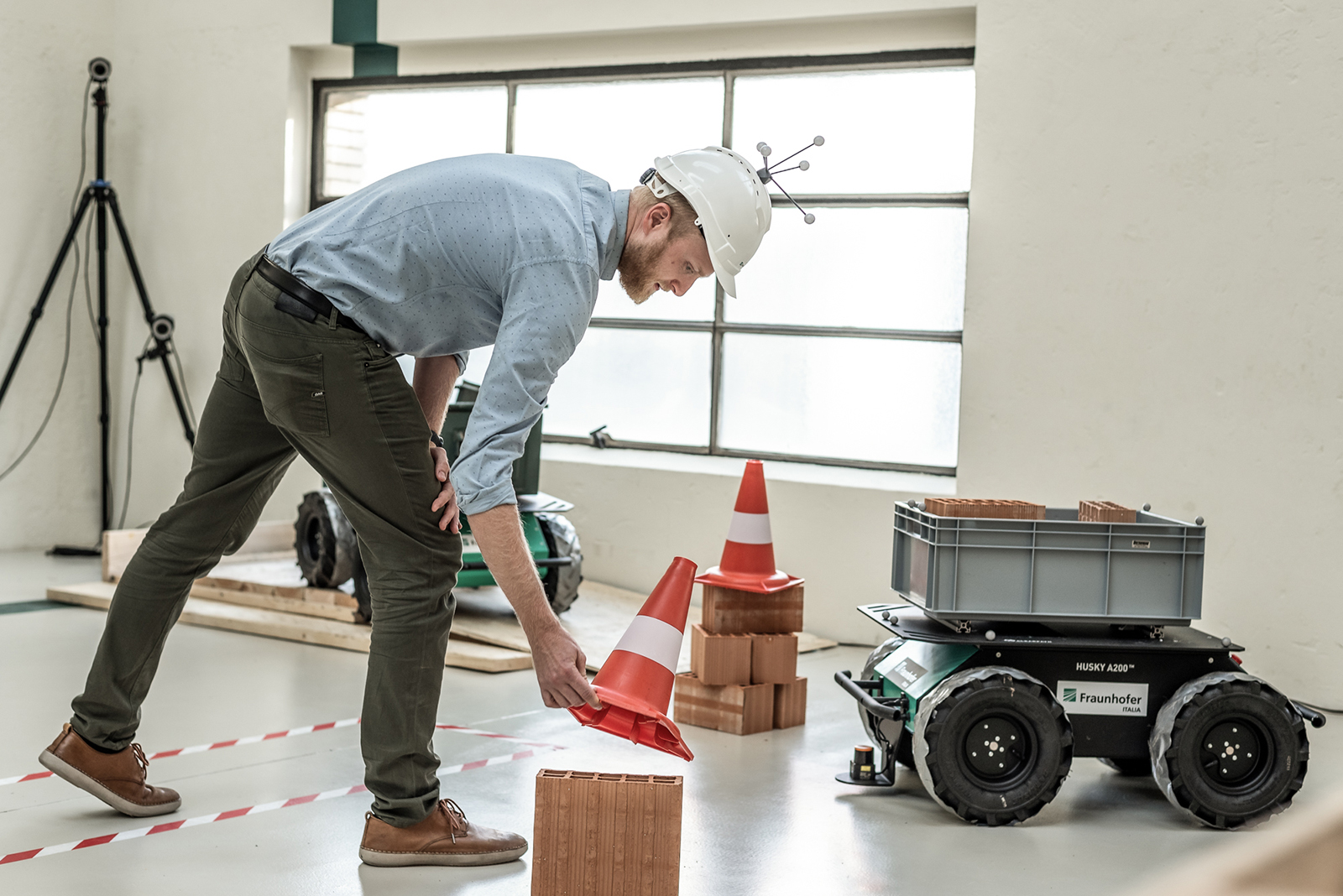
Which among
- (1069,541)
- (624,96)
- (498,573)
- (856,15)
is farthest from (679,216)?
(624,96)

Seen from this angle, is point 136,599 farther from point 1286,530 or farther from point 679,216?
point 1286,530

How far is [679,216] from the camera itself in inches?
93.5

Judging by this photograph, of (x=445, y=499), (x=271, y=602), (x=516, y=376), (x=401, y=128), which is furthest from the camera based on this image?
(x=401, y=128)

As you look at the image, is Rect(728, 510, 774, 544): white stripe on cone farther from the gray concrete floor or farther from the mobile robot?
the mobile robot

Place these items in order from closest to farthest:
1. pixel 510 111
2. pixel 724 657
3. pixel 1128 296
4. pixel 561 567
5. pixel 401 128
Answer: pixel 724 657 < pixel 1128 296 < pixel 561 567 < pixel 510 111 < pixel 401 128

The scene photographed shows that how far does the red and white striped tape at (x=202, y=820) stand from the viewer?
8.75 feet

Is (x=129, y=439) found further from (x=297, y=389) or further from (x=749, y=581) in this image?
(x=297, y=389)

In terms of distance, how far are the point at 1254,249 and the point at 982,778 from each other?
2578mm

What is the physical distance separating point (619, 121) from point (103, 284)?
3.14 meters

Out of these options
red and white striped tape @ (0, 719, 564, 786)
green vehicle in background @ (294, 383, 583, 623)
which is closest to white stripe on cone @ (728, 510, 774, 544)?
red and white striped tape @ (0, 719, 564, 786)

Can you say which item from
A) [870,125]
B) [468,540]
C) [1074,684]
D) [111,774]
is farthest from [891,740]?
[870,125]

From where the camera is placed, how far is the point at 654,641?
2.57 m

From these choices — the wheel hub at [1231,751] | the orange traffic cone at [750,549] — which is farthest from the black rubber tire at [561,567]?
the wheel hub at [1231,751]

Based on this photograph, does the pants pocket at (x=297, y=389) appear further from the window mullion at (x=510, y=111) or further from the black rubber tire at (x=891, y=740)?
the window mullion at (x=510, y=111)
